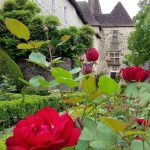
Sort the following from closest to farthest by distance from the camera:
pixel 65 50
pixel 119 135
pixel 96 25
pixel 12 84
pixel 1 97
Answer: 1. pixel 119 135
2. pixel 1 97
3. pixel 12 84
4. pixel 65 50
5. pixel 96 25

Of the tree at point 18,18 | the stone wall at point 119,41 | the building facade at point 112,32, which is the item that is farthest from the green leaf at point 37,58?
the stone wall at point 119,41

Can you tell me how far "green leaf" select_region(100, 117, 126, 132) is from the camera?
906mm

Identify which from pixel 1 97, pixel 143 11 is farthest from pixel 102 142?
pixel 143 11

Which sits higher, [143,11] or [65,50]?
[143,11]

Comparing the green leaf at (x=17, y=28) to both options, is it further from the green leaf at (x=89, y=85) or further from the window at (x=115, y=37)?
the window at (x=115, y=37)

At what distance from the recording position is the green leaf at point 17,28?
3.82 feet

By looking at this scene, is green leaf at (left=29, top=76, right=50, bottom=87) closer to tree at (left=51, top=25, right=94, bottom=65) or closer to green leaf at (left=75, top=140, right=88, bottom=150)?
green leaf at (left=75, top=140, right=88, bottom=150)

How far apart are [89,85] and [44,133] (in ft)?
1.17

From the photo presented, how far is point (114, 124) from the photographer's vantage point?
3.00 feet

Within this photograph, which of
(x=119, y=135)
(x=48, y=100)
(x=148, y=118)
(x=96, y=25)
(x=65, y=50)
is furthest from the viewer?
(x=96, y=25)

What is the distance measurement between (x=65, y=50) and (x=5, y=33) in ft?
9.24

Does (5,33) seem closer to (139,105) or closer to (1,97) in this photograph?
(1,97)

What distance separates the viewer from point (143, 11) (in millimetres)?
27438

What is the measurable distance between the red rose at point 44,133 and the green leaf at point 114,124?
7 centimetres
